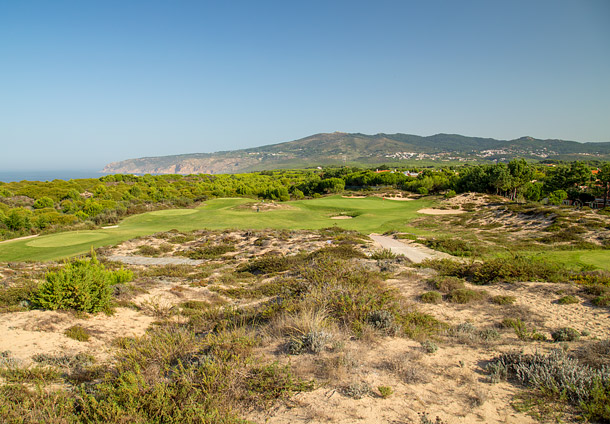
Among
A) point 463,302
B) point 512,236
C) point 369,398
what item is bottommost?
point 512,236

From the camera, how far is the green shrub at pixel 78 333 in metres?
7.39

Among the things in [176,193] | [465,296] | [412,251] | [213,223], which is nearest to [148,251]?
[213,223]

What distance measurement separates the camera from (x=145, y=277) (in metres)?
14.3

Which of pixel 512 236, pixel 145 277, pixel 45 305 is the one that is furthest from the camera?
pixel 512 236

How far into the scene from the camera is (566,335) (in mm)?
6523

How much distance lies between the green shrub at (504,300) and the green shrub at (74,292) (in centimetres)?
1116

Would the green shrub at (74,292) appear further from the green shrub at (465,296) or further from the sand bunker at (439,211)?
the sand bunker at (439,211)

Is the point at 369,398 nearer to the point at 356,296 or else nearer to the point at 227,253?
the point at 356,296

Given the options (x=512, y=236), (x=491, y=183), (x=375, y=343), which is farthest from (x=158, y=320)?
(x=491, y=183)

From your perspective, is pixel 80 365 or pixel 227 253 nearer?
pixel 80 365

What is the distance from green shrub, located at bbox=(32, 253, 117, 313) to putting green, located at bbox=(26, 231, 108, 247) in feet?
62.5

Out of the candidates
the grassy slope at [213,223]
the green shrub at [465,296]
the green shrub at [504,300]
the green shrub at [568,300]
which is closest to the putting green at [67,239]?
the grassy slope at [213,223]

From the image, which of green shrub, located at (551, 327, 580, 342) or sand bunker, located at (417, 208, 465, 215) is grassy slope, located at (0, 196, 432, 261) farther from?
green shrub, located at (551, 327, 580, 342)

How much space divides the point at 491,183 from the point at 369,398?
196 ft
